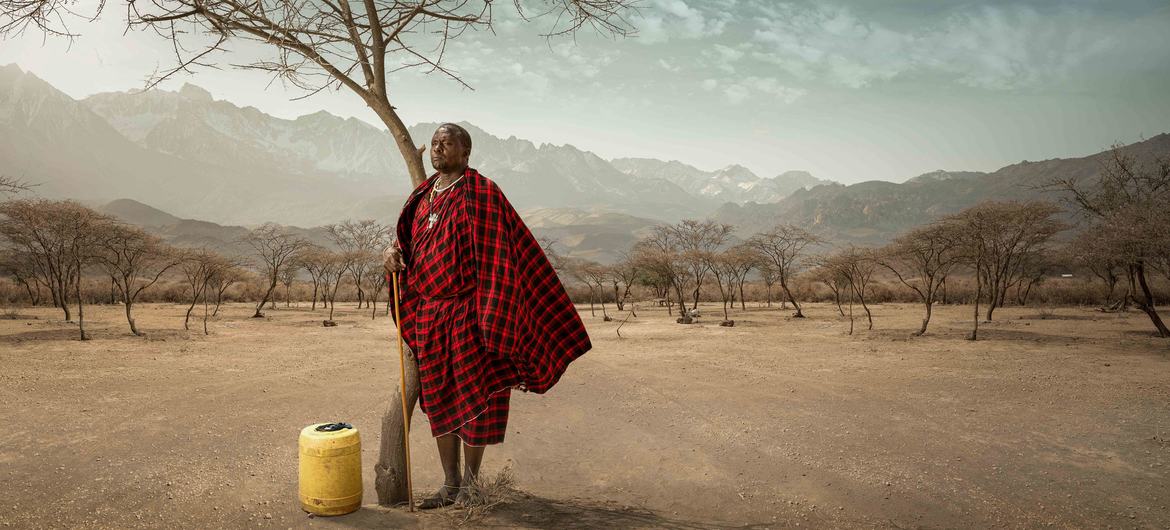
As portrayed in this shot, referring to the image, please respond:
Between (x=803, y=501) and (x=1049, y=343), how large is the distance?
16955mm

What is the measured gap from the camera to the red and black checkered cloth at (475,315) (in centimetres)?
334

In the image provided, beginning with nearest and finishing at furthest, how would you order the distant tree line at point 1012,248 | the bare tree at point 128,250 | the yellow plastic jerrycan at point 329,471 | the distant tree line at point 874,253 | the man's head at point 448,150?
the yellow plastic jerrycan at point 329,471 → the man's head at point 448,150 → the distant tree line at point 1012,248 → the distant tree line at point 874,253 → the bare tree at point 128,250

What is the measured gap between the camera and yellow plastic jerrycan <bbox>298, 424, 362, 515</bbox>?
10.7 feet

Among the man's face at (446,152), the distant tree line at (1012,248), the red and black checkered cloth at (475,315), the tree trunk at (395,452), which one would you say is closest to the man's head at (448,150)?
the man's face at (446,152)

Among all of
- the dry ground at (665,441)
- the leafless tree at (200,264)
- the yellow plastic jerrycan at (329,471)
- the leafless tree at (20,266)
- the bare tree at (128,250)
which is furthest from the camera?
the leafless tree at (20,266)

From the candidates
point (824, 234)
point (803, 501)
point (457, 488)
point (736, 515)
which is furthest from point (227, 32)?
point (824, 234)

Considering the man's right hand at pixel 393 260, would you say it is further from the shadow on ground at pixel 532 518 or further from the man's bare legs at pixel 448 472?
the shadow on ground at pixel 532 518

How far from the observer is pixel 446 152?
11.6 feet

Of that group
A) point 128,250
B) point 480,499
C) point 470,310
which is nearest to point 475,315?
point 470,310

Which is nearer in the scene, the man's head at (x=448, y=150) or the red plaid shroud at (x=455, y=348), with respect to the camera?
the red plaid shroud at (x=455, y=348)

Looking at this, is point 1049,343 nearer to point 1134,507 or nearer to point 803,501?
point 1134,507

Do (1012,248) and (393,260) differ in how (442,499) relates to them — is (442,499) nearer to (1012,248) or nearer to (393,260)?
(393,260)

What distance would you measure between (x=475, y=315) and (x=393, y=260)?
2.23 ft

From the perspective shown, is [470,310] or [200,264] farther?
[200,264]
